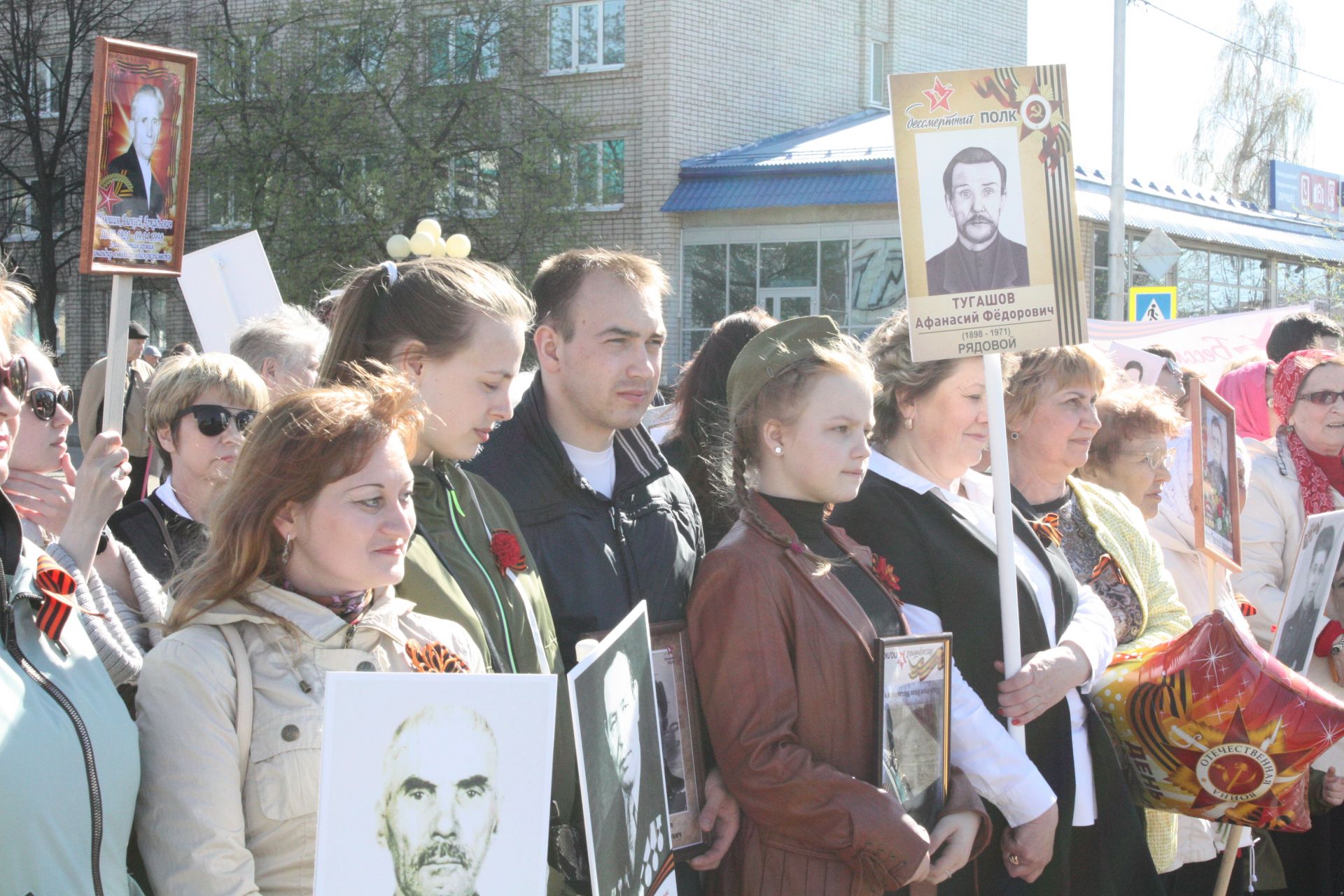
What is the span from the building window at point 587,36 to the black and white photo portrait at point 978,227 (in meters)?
21.7

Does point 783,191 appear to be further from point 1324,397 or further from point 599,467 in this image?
point 599,467

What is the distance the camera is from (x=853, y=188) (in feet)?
68.8

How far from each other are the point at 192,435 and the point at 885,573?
1.87 metres

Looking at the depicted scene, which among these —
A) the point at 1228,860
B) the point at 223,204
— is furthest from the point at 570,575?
the point at 223,204

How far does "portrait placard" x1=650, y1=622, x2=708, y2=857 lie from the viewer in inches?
109

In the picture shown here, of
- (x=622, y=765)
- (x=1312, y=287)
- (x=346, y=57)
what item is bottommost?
(x=622, y=765)

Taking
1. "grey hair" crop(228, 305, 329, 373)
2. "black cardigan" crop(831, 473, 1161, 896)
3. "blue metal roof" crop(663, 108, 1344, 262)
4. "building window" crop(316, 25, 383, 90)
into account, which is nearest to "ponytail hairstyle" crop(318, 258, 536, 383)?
"black cardigan" crop(831, 473, 1161, 896)

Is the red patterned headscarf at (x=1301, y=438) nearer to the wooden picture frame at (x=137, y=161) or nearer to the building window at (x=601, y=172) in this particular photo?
the wooden picture frame at (x=137, y=161)

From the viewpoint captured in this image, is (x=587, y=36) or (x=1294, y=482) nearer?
(x=1294, y=482)

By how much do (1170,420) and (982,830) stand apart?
1984 millimetres

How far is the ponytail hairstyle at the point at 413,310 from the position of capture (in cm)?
262

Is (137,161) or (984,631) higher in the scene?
(137,161)

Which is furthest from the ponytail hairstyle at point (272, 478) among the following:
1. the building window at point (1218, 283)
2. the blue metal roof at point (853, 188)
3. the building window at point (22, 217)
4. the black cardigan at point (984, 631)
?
the building window at point (22, 217)

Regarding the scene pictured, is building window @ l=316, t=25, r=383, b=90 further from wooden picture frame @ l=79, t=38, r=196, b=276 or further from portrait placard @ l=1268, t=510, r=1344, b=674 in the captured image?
portrait placard @ l=1268, t=510, r=1344, b=674
